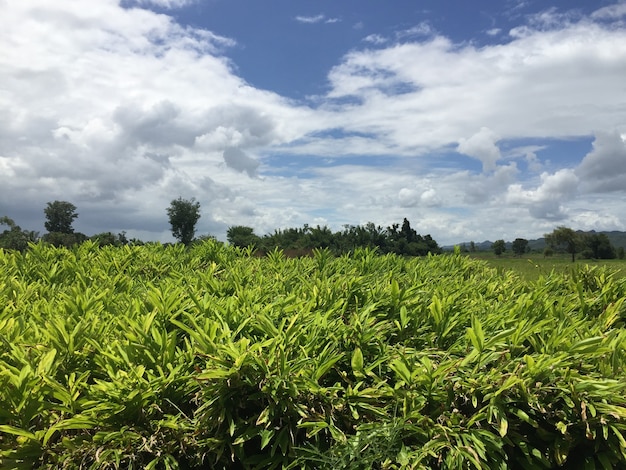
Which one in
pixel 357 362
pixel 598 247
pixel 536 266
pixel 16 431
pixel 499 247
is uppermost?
pixel 499 247

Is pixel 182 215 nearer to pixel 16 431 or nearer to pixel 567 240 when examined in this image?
pixel 16 431

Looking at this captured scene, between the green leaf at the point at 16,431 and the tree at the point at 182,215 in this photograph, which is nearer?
the green leaf at the point at 16,431

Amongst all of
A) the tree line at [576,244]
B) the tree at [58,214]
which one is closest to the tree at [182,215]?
the tree at [58,214]

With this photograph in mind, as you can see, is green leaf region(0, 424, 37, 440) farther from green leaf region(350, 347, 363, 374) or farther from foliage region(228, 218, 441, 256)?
foliage region(228, 218, 441, 256)

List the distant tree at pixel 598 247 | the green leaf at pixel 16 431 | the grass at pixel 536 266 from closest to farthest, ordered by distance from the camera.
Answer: the green leaf at pixel 16 431 → the grass at pixel 536 266 → the distant tree at pixel 598 247

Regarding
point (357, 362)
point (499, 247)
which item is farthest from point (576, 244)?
point (357, 362)

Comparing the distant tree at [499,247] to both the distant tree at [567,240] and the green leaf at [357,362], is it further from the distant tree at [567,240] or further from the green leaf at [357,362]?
the green leaf at [357,362]

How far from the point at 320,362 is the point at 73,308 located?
70.6 inches

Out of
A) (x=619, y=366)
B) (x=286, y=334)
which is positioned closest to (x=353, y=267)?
(x=286, y=334)

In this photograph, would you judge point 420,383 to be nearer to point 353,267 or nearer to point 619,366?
point 619,366

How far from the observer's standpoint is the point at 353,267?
4500 millimetres

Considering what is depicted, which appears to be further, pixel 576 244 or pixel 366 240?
pixel 576 244

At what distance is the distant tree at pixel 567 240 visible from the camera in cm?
7431

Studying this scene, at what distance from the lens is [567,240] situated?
7462 cm
